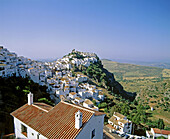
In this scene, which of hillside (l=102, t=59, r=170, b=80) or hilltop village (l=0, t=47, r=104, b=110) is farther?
hillside (l=102, t=59, r=170, b=80)

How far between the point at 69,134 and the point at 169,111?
123 feet

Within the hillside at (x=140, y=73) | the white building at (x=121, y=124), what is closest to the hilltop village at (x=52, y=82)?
the white building at (x=121, y=124)

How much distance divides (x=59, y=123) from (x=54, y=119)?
1.39 ft

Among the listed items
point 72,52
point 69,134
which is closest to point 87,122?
point 69,134

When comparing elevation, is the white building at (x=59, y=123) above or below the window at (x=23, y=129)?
above

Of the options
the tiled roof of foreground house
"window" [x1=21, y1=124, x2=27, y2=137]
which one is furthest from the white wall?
"window" [x1=21, y1=124, x2=27, y2=137]

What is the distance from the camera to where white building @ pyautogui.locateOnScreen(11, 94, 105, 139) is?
17.8 feet

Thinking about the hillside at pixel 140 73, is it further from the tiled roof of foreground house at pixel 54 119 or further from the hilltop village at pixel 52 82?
the tiled roof of foreground house at pixel 54 119

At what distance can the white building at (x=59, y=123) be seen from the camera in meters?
5.43

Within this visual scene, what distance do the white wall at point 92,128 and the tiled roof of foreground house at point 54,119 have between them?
21 cm

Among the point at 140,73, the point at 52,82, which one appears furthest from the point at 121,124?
the point at 140,73

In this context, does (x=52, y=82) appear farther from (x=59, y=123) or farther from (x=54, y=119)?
(x=59, y=123)

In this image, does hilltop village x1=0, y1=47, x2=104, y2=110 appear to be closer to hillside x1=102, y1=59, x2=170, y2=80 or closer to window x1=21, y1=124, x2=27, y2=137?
window x1=21, y1=124, x2=27, y2=137

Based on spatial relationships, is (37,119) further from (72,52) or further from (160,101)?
(72,52)
